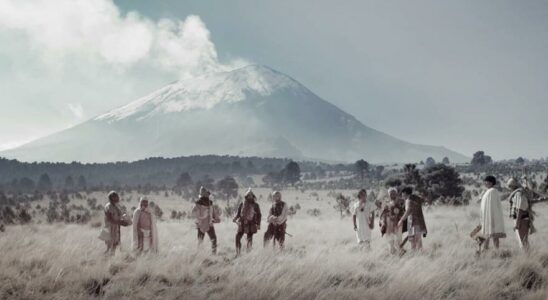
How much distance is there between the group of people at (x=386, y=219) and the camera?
9.63 m

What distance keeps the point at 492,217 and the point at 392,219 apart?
2149 millimetres

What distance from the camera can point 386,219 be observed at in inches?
432

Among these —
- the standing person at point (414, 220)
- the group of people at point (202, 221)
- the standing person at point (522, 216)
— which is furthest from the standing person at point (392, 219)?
the group of people at point (202, 221)

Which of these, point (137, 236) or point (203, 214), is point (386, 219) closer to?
point (203, 214)

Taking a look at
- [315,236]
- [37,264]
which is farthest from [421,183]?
[37,264]

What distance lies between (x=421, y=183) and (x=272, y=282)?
30.2m

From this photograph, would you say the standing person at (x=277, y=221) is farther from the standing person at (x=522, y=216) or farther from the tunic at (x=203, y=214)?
the standing person at (x=522, y=216)

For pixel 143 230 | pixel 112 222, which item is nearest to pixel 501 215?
pixel 143 230

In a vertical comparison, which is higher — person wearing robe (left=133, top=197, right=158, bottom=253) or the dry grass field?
person wearing robe (left=133, top=197, right=158, bottom=253)

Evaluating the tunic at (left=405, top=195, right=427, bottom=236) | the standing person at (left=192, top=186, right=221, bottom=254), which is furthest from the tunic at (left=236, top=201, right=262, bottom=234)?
the tunic at (left=405, top=195, right=427, bottom=236)

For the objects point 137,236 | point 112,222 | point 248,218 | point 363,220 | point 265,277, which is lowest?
point 265,277

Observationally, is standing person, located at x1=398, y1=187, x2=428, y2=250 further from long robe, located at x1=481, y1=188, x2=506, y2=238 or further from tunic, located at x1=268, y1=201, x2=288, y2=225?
tunic, located at x1=268, y1=201, x2=288, y2=225

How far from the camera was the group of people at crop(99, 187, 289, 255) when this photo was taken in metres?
10.2

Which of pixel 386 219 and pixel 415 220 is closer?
pixel 415 220
